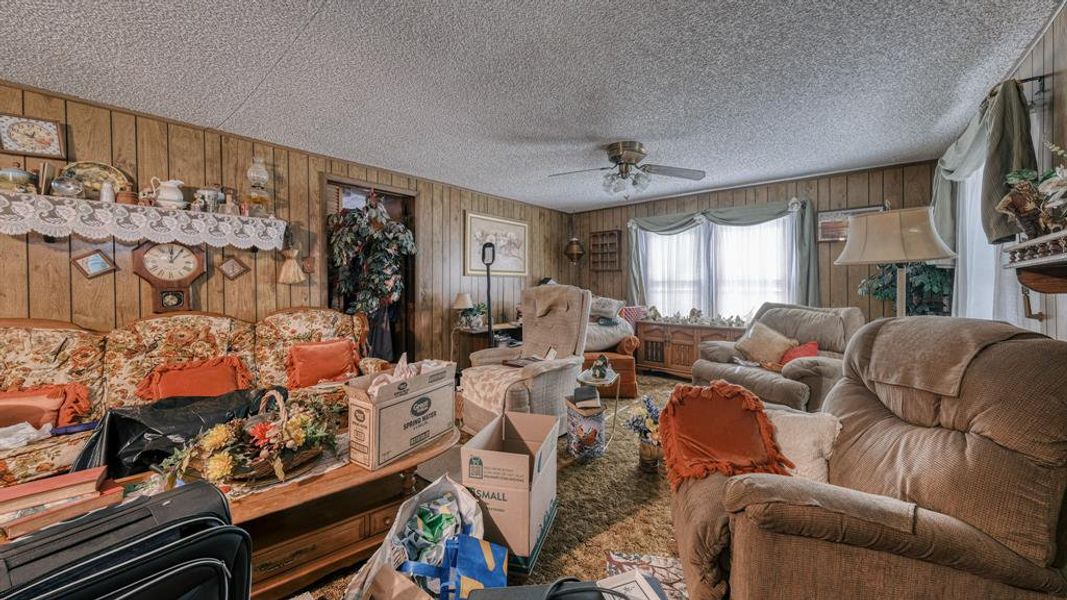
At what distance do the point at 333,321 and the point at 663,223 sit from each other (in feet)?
14.2

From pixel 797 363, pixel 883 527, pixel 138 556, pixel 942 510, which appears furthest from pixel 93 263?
pixel 797 363

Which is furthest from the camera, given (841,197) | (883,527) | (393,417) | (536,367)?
(841,197)

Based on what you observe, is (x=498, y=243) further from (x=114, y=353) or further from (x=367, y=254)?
(x=114, y=353)

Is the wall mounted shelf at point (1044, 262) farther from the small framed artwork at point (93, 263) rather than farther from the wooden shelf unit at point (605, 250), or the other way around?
the small framed artwork at point (93, 263)

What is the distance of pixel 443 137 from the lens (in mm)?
3107

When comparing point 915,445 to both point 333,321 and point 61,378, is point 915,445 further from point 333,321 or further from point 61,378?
point 61,378

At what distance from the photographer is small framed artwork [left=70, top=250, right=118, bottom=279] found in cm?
249

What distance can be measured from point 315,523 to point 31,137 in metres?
2.91

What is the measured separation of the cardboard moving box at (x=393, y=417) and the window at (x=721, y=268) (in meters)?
4.32

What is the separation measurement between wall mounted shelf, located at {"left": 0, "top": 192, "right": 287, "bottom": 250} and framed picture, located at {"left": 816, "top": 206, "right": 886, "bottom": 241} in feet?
17.9

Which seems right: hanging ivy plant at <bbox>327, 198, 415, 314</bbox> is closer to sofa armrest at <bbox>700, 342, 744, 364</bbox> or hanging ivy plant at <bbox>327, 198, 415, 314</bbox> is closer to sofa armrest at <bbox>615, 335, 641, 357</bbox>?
sofa armrest at <bbox>615, 335, 641, 357</bbox>

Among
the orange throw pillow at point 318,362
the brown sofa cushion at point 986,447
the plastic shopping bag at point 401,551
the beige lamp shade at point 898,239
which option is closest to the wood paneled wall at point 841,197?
the beige lamp shade at point 898,239

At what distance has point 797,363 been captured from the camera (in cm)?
241

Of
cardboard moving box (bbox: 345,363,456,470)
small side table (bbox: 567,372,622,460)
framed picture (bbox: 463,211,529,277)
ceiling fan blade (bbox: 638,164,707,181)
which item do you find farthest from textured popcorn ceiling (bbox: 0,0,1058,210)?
small side table (bbox: 567,372,622,460)
